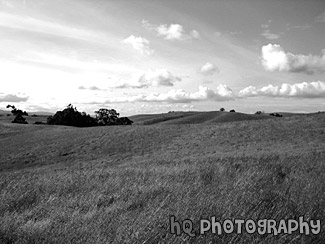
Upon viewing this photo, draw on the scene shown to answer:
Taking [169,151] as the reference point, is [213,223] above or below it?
above

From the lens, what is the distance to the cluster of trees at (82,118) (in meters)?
85.4

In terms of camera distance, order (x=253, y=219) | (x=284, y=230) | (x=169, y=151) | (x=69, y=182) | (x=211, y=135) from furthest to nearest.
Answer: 1. (x=211, y=135)
2. (x=169, y=151)
3. (x=69, y=182)
4. (x=253, y=219)
5. (x=284, y=230)

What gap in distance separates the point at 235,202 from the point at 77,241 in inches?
127

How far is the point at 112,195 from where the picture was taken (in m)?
7.02

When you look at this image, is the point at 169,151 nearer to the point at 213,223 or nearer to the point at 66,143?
the point at 66,143

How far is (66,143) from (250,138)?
79.7 feet

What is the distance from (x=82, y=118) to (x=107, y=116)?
1255cm

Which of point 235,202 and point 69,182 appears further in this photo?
point 69,182

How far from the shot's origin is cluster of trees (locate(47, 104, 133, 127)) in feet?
280

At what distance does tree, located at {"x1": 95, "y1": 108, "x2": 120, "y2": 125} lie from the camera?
98.8m

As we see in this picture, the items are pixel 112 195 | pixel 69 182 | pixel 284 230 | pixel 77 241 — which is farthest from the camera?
A: pixel 69 182

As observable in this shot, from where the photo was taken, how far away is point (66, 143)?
120 ft

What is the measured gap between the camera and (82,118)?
8888 cm

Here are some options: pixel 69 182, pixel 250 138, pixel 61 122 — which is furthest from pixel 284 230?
pixel 61 122
